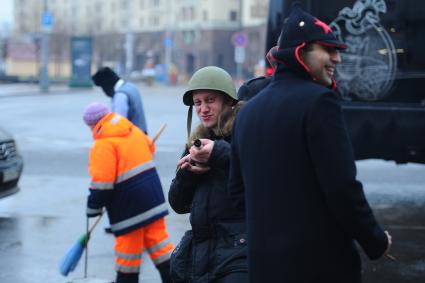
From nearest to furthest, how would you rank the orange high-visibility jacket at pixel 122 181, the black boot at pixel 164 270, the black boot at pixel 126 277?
1. the orange high-visibility jacket at pixel 122 181
2. the black boot at pixel 126 277
3. the black boot at pixel 164 270

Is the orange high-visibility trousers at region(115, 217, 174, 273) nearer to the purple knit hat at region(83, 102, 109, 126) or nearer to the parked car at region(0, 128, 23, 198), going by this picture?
the purple knit hat at region(83, 102, 109, 126)

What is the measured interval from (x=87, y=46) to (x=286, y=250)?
1684 inches

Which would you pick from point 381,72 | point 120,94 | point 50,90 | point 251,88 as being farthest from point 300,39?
point 50,90

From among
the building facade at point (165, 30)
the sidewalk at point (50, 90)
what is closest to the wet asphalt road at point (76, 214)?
the sidewalk at point (50, 90)

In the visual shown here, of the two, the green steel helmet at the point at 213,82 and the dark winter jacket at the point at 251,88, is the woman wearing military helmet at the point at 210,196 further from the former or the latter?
the dark winter jacket at the point at 251,88

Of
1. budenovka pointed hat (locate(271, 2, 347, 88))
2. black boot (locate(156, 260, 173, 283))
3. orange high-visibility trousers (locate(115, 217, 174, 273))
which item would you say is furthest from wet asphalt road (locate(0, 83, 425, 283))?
budenovka pointed hat (locate(271, 2, 347, 88))

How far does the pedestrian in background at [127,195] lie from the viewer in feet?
18.2

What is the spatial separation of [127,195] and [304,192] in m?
3.03

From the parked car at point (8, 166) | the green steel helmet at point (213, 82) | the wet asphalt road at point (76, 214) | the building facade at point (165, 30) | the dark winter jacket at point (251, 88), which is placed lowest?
the building facade at point (165, 30)

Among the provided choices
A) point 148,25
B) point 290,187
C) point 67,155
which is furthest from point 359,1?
point 148,25

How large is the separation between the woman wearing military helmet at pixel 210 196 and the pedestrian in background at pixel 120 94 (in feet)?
16.1

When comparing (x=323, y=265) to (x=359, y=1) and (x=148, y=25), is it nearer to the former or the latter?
(x=359, y=1)

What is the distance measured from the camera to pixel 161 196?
5828 millimetres

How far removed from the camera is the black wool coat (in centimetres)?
271
